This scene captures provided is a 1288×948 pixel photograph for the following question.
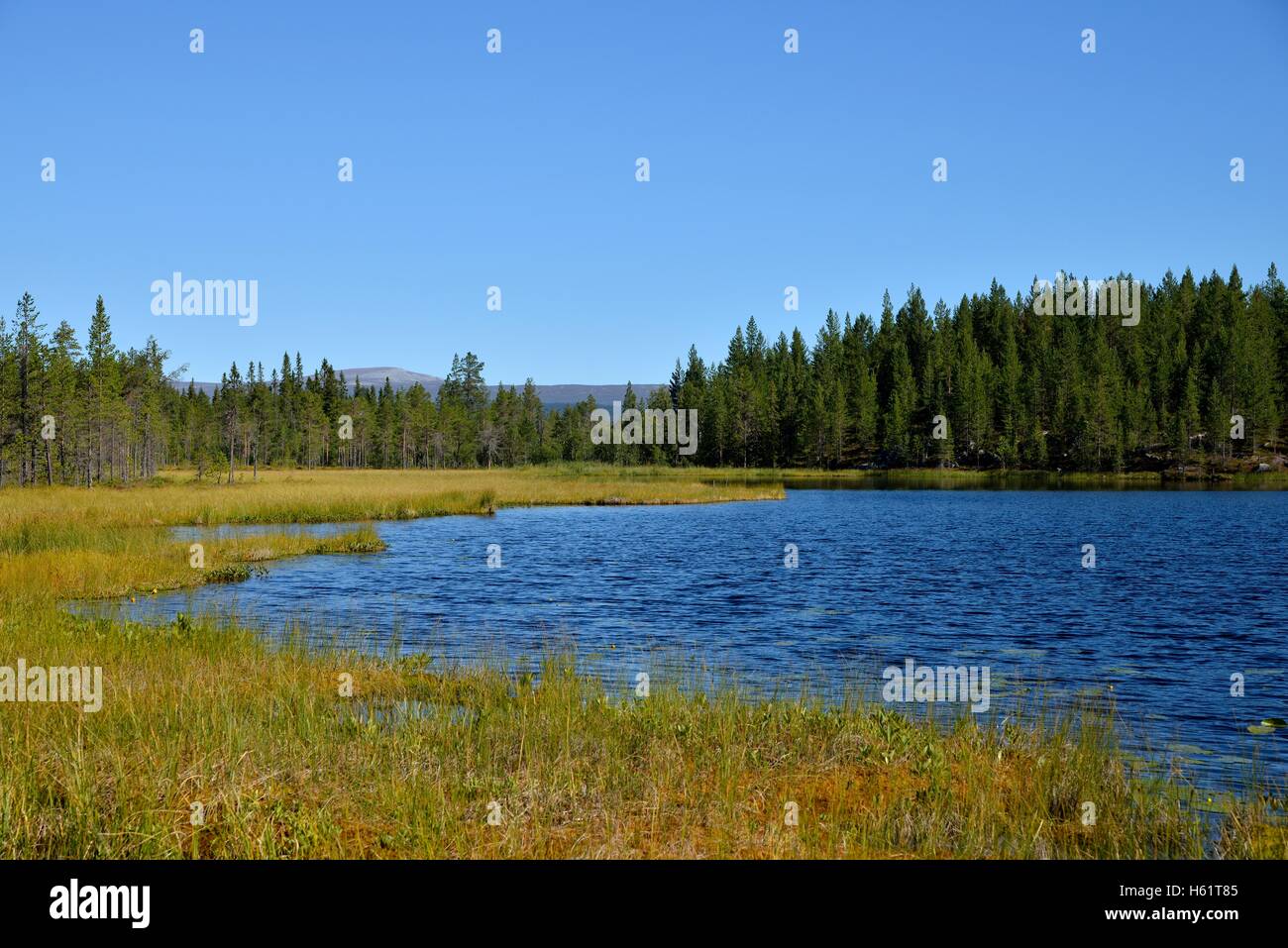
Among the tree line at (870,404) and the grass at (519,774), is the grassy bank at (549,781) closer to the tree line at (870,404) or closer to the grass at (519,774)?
the grass at (519,774)

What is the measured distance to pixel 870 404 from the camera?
148 m

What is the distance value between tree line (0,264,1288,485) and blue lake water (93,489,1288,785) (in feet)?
196

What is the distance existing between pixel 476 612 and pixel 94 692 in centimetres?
1311

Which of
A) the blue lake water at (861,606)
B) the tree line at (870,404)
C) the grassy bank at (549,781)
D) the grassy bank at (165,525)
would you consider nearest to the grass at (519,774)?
the grassy bank at (549,781)

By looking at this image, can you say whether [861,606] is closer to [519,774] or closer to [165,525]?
[519,774]

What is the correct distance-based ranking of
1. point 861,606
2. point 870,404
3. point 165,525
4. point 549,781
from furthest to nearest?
1. point 870,404
2. point 165,525
3. point 861,606
4. point 549,781

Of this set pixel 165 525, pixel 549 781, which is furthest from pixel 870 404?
pixel 549 781

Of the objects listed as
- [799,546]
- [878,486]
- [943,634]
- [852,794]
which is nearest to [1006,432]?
[878,486]

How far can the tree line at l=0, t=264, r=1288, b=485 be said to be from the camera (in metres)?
115

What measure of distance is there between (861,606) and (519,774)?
60.5ft
